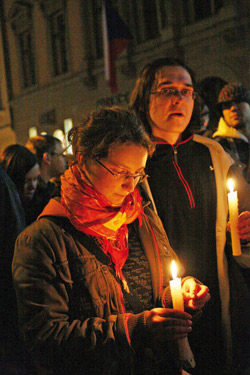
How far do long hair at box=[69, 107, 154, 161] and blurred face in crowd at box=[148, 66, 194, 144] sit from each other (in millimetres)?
563

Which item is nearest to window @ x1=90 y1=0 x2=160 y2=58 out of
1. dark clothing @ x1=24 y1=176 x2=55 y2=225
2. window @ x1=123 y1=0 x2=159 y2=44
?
window @ x1=123 y1=0 x2=159 y2=44

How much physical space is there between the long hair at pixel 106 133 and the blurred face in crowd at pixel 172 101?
0.56m

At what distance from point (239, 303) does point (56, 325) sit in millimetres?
1187

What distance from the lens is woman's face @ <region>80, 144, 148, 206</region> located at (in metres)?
1.41

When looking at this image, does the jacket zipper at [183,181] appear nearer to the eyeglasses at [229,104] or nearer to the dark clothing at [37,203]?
the dark clothing at [37,203]

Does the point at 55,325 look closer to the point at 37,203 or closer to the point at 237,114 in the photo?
the point at 37,203

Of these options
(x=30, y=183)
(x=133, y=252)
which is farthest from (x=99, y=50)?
(x=133, y=252)

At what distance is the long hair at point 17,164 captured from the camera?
2875 millimetres

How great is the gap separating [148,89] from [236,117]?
2002mm

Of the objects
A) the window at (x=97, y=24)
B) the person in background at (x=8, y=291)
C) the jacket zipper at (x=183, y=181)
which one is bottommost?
the person in background at (x=8, y=291)

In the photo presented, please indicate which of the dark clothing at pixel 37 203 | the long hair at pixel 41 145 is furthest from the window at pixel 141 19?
the dark clothing at pixel 37 203

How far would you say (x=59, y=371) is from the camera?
4.36ft

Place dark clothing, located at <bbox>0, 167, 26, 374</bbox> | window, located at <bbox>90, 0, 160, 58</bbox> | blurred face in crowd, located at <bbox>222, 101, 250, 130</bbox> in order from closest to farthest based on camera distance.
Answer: dark clothing, located at <bbox>0, 167, 26, 374</bbox> → blurred face in crowd, located at <bbox>222, 101, 250, 130</bbox> → window, located at <bbox>90, 0, 160, 58</bbox>

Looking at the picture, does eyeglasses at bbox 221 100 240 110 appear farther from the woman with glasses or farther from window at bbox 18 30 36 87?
window at bbox 18 30 36 87
